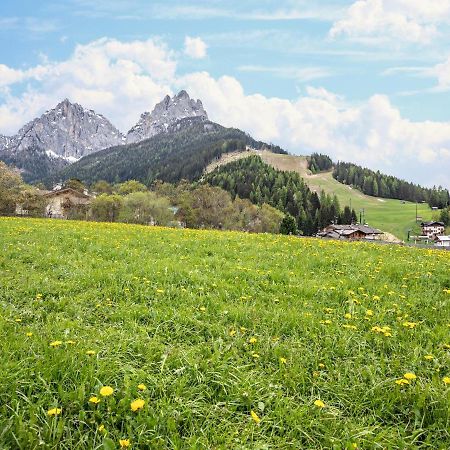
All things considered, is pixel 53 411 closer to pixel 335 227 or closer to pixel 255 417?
pixel 255 417

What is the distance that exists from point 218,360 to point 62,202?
115m

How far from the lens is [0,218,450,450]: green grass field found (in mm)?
3969

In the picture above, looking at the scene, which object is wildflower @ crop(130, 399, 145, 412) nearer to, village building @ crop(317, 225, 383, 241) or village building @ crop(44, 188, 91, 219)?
village building @ crop(44, 188, 91, 219)

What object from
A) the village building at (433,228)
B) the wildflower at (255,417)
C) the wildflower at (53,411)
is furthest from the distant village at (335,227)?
the wildflower at (53,411)

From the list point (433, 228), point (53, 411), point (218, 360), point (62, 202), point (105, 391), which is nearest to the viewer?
point (53, 411)

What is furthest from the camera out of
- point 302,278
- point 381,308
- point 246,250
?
point 246,250

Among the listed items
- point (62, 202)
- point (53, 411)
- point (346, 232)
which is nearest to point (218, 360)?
point (53, 411)

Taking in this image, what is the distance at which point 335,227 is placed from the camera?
15850 cm

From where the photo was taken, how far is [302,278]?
10.1m

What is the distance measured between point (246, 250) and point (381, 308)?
7.28 meters

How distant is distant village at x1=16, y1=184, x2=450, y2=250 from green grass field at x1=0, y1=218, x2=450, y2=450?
91.4ft

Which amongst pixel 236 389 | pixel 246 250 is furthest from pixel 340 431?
→ pixel 246 250

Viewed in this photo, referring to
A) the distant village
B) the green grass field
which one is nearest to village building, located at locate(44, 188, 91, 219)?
the distant village

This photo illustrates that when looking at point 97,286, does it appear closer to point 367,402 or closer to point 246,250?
point 367,402
